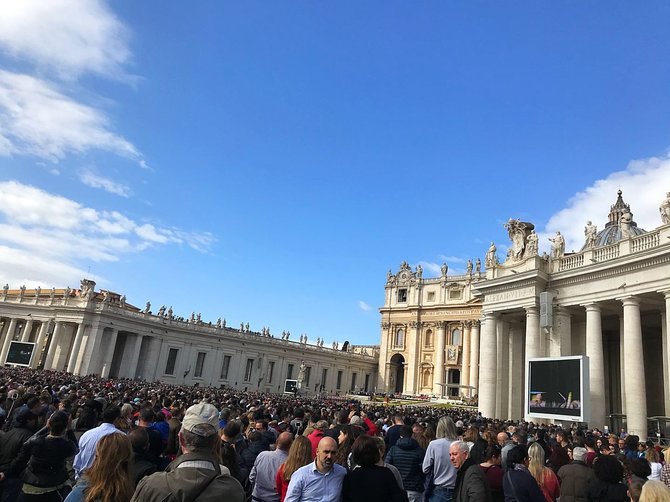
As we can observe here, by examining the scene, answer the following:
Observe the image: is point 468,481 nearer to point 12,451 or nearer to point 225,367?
point 12,451

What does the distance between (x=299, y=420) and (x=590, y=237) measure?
23369mm

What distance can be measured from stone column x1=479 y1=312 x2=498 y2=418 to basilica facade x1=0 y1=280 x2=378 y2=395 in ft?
94.0

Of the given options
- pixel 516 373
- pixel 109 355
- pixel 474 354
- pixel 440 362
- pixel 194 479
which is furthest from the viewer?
pixel 440 362

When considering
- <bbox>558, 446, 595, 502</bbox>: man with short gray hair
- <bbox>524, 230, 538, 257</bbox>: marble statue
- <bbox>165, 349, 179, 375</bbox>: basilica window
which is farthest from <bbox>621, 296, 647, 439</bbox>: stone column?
<bbox>165, 349, 179, 375</bbox>: basilica window

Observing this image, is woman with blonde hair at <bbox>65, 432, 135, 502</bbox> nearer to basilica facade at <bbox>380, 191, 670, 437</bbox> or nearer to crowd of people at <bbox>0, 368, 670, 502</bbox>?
crowd of people at <bbox>0, 368, 670, 502</bbox>

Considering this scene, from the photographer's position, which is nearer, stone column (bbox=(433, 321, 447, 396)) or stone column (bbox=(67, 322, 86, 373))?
stone column (bbox=(67, 322, 86, 373))

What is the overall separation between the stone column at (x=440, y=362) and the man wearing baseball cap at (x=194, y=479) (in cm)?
5902

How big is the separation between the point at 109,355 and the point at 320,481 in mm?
48016

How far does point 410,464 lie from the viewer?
20.9 ft

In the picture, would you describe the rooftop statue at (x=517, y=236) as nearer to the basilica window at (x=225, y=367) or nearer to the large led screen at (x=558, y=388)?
the large led screen at (x=558, y=388)

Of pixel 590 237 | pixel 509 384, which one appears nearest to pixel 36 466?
pixel 509 384

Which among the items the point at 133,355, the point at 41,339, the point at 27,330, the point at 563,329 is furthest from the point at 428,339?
the point at 27,330

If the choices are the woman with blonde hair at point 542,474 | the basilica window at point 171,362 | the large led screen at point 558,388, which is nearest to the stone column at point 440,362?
the basilica window at point 171,362

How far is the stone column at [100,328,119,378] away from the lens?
45250mm
